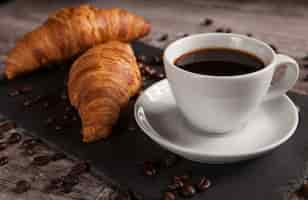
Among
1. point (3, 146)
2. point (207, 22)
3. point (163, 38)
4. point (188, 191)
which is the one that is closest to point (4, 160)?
point (3, 146)

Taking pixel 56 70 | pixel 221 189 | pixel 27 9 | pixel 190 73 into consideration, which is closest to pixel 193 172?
pixel 221 189

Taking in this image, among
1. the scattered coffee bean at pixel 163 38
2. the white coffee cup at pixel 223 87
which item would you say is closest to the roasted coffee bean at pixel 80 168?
the white coffee cup at pixel 223 87

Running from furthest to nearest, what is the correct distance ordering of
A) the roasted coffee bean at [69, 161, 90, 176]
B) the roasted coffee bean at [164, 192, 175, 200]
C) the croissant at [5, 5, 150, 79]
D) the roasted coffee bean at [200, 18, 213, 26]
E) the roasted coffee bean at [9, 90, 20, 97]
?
the roasted coffee bean at [200, 18, 213, 26] < the croissant at [5, 5, 150, 79] < the roasted coffee bean at [9, 90, 20, 97] < the roasted coffee bean at [69, 161, 90, 176] < the roasted coffee bean at [164, 192, 175, 200]

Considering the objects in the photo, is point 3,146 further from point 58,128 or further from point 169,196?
point 169,196

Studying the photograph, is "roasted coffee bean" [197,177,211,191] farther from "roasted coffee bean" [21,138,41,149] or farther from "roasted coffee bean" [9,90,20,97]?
"roasted coffee bean" [9,90,20,97]

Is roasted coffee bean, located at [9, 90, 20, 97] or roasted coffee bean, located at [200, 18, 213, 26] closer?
roasted coffee bean, located at [9, 90, 20, 97]

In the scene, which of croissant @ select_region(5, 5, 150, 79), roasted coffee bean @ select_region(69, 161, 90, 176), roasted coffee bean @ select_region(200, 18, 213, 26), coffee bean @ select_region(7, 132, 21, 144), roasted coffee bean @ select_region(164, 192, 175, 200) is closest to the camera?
roasted coffee bean @ select_region(164, 192, 175, 200)

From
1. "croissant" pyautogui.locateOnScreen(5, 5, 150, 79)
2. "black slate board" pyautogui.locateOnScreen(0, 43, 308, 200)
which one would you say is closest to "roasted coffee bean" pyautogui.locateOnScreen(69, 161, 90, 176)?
"black slate board" pyautogui.locateOnScreen(0, 43, 308, 200)

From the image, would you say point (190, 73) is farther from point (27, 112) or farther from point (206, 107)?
point (27, 112)
